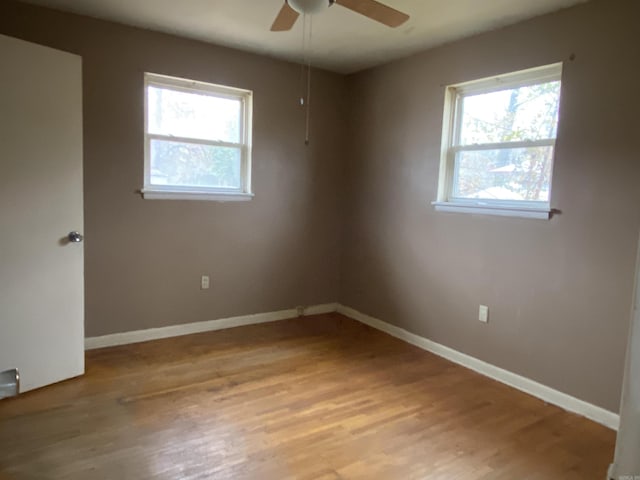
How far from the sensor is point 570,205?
262 centimetres

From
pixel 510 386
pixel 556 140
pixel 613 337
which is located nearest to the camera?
pixel 613 337

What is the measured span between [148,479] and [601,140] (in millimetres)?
2783

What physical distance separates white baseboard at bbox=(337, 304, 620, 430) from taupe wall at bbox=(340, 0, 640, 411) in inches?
1.9

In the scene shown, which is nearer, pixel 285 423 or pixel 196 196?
pixel 285 423

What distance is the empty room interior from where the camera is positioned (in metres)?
2.29

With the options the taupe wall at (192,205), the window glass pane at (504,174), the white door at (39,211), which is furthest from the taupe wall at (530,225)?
the white door at (39,211)

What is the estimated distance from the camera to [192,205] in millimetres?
3633

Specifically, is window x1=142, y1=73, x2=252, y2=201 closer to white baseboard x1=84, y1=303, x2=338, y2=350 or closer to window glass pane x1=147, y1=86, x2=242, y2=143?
window glass pane x1=147, y1=86, x2=242, y2=143

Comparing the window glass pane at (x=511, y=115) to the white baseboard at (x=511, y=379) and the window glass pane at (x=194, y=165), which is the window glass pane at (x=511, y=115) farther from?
the window glass pane at (x=194, y=165)

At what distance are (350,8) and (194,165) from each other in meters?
1.99

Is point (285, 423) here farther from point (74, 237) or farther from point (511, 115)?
point (511, 115)

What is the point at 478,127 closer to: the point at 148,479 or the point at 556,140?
the point at 556,140

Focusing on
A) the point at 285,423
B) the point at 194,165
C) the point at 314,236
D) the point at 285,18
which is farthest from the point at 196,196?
the point at 285,423

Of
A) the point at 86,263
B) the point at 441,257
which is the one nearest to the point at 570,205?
the point at 441,257
